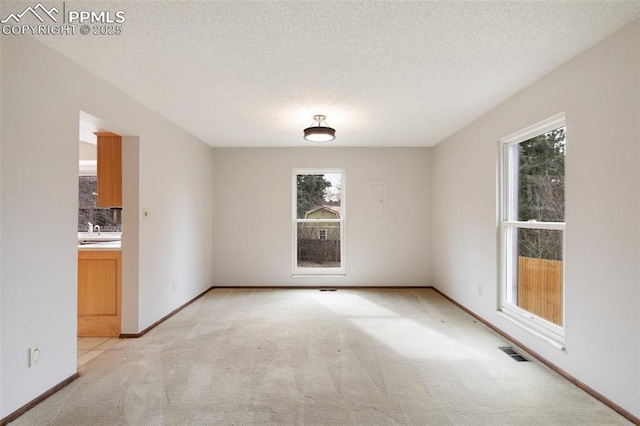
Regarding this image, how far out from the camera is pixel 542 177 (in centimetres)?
307

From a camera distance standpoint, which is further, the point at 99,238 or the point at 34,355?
the point at 99,238

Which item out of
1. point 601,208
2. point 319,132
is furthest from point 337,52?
point 601,208

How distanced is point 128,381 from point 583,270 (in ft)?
11.3

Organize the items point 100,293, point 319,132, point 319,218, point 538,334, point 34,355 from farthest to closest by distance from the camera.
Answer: point 319,218 < point 319,132 < point 100,293 < point 538,334 < point 34,355

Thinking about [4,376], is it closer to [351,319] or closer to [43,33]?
[43,33]

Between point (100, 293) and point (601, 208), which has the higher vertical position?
point (601, 208)

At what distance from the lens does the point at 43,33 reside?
7.11 feet

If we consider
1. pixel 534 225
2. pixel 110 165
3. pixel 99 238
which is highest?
pixel 110 165

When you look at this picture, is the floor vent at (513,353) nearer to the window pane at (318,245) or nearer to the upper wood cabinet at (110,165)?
the window pane at (318,245)

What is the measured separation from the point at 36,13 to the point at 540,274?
13.8 ft

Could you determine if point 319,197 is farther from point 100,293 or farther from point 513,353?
point 513,353

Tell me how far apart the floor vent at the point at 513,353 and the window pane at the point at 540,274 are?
15.8 inches

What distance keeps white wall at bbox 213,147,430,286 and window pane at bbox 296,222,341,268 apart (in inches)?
8.5

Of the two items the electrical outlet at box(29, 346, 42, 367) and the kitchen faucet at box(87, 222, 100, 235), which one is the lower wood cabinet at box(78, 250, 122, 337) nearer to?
the electrical outlet at box(29, 346, 42, 367)
